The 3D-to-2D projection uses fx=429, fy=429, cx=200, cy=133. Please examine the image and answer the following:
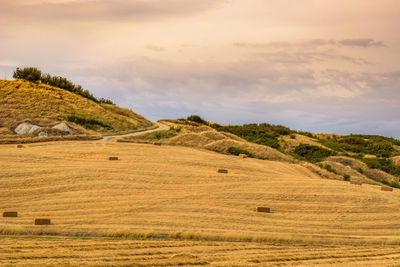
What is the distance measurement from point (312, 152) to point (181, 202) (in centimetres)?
2769

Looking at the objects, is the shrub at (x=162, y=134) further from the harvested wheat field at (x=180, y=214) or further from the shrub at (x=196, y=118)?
the shrub at (x=196, y=118)

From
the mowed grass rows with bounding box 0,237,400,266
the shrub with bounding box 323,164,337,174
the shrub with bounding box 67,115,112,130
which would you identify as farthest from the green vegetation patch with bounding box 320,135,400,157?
the mowed grass rows with bounding box 0,237,400,266

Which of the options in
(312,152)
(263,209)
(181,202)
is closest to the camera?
(263,209)

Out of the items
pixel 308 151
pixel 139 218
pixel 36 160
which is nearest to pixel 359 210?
pixel 139 218

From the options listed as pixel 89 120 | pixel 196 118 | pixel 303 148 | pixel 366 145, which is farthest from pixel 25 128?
pixel 366 145

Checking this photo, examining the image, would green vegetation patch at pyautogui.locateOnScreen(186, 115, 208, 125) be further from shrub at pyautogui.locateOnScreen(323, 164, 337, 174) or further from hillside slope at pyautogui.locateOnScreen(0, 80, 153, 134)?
shrub at pyautogui.locateOnScreen(323, 164, 337, 174)

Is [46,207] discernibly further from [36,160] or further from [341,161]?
[341,161]

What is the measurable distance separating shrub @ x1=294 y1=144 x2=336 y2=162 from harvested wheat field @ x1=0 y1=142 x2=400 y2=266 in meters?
17.6

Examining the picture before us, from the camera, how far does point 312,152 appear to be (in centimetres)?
4259

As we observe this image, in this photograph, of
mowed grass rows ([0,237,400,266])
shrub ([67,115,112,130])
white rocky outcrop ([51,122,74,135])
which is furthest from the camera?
shrub ([67,115,112,130])

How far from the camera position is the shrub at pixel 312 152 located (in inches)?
1590

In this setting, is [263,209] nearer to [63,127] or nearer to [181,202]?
[181,202]

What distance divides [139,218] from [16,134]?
22.9 metres

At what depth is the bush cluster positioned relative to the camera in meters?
50.2
